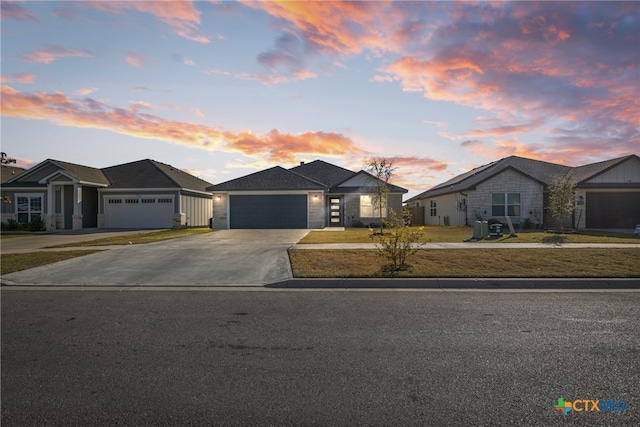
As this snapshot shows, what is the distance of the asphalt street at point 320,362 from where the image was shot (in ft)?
10.3

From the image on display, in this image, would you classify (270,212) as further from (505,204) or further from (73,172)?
(505,204)

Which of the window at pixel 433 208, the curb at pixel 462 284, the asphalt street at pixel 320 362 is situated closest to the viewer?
the asphalt street at pixel 320 362

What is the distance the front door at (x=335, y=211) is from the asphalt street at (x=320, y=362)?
22.3 meters

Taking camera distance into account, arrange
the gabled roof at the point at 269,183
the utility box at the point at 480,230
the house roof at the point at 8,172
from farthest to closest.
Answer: the house roof at the point at 8,172, the gabled roof at the point at 269,183, the utility box at the point at 480,230

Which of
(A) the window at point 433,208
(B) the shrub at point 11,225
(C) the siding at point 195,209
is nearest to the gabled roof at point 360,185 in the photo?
(A) the window at point 433,208

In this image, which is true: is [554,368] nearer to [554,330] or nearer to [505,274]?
[554,330]

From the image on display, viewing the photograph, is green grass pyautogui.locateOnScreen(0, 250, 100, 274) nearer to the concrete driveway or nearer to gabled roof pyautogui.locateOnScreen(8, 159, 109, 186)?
the concrete driveway

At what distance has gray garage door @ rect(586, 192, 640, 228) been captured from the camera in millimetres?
25297

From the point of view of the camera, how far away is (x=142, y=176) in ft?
100

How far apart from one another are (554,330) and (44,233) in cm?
3007

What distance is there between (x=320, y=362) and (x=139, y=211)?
29008mm

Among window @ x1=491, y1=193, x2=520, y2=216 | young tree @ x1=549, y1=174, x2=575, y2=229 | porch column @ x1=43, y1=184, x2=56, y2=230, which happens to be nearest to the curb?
young tree @ x1=549, y1=174, x2=575, y2=229

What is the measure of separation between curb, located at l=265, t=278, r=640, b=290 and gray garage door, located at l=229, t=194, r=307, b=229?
18.1 metres

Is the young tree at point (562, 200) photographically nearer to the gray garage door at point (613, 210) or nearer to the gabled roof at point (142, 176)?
the gray garage door at point (613, 210)
